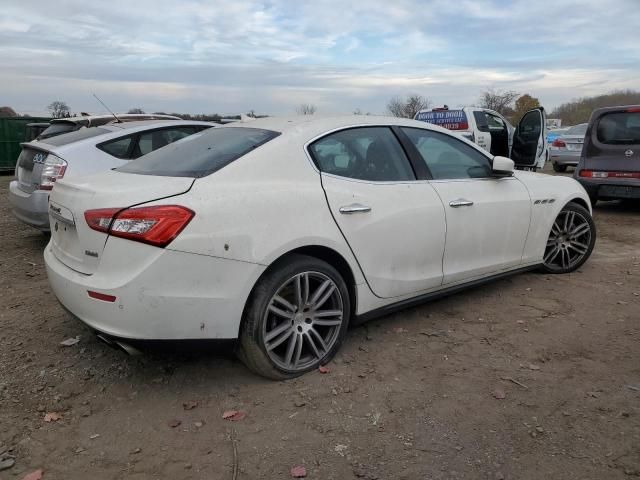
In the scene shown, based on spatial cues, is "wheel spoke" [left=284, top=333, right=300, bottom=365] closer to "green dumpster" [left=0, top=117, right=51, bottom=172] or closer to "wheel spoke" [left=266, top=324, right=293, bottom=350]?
"wheel spoke" [left=266, top=324, right=293, bottom=350]

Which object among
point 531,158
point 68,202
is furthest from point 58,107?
point 68,202

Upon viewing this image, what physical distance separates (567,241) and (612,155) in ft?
13.5

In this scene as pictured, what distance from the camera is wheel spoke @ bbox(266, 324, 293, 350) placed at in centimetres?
303

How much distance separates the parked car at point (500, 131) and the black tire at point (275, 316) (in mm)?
9225

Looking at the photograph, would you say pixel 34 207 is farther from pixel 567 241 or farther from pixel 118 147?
pixel 567 241

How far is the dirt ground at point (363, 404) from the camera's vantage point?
97.0 inches

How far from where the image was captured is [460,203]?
392 cm

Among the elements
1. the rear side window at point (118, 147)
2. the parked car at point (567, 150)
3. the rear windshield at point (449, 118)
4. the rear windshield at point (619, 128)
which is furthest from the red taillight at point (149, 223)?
the parked car at point (567, 150)

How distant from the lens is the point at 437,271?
12.7 feet

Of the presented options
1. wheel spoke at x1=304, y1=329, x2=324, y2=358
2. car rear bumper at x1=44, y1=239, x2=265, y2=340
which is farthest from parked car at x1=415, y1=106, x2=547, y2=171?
car rear bumper at x1=44, y1=239, x2=265, y2=340

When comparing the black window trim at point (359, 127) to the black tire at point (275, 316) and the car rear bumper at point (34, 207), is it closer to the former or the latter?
the black tire at point (275, 316)

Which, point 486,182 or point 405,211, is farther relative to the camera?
point 486,182

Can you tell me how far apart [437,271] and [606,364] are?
120 centimetres

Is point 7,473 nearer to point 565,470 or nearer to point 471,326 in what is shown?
point 565,470
